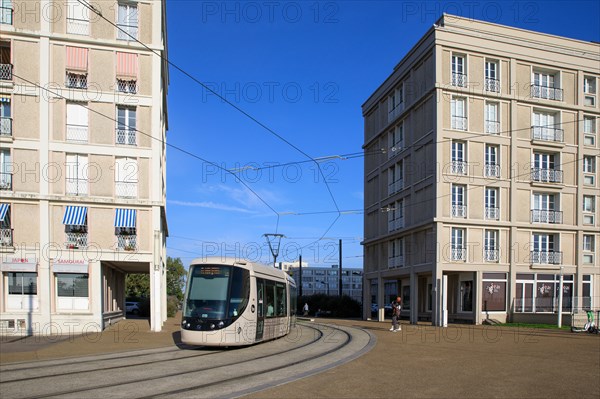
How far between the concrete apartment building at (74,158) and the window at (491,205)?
2115cm

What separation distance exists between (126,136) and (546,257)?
2771 cm

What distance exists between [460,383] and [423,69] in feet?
99.0

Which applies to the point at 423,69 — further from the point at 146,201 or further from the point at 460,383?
the point at 460,383

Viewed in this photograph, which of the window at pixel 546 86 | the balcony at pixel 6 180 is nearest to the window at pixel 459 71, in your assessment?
the window at pixel 546 86

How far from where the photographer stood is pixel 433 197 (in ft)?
117

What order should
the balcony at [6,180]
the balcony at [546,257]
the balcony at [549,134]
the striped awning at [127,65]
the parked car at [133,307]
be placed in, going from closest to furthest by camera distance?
1. the balcony at [6,180]
2. the striped awning at [127,65]
3. the balcony at [546,257]
4. the balcony at [549,134]
5. the parked car at [133,307]

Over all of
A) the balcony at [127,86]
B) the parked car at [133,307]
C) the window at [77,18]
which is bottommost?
the parked car at [133,307]

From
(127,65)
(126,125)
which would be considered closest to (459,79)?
(127,65)

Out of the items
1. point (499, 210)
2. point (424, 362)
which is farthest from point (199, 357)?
point (499, 210)

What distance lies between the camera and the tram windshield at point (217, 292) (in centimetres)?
1734

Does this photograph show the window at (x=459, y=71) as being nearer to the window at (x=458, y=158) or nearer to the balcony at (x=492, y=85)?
the balcony at (x=492, y=85)

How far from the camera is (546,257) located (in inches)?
1469

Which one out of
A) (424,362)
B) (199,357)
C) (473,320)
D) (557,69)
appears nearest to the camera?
(424,362)

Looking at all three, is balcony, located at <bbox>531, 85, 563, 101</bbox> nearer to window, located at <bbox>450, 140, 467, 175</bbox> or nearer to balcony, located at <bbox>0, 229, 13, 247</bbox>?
window, located at <bbox>450, 140, 467, 175</bbox>
